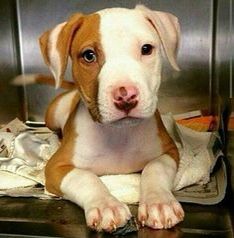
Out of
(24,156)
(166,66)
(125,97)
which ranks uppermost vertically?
(125,97)

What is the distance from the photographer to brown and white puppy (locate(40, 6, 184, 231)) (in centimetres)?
93

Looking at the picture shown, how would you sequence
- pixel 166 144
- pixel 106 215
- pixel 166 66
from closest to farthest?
pixel 106 215
pixel 166 144
pixel 166 66

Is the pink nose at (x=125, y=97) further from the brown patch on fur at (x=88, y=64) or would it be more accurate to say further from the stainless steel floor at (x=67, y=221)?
the stainless steel floor at (x=67, y=221)

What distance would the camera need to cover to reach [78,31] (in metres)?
1.11

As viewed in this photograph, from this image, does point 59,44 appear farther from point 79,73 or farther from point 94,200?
point 94,200

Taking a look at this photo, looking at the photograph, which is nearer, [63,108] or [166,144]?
[166,144]

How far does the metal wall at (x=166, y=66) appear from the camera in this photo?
1709mm

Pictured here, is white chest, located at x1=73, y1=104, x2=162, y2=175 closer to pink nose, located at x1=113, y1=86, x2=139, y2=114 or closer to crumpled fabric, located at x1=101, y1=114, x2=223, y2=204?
crumpled fabric, located at x1=101, y1=114, x2=223, y2=204

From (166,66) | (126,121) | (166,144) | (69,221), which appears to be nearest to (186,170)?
(166,144)

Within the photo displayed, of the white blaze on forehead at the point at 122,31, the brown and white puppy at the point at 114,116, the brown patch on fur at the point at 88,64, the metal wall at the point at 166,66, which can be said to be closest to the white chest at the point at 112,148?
the brown and white puppy at the point at 114,116

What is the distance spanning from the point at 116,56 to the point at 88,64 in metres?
0.08

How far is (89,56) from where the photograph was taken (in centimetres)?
105

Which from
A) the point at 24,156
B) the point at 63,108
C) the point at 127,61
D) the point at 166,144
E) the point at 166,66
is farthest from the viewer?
the point at 166,66

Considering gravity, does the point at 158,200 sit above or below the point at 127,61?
below
